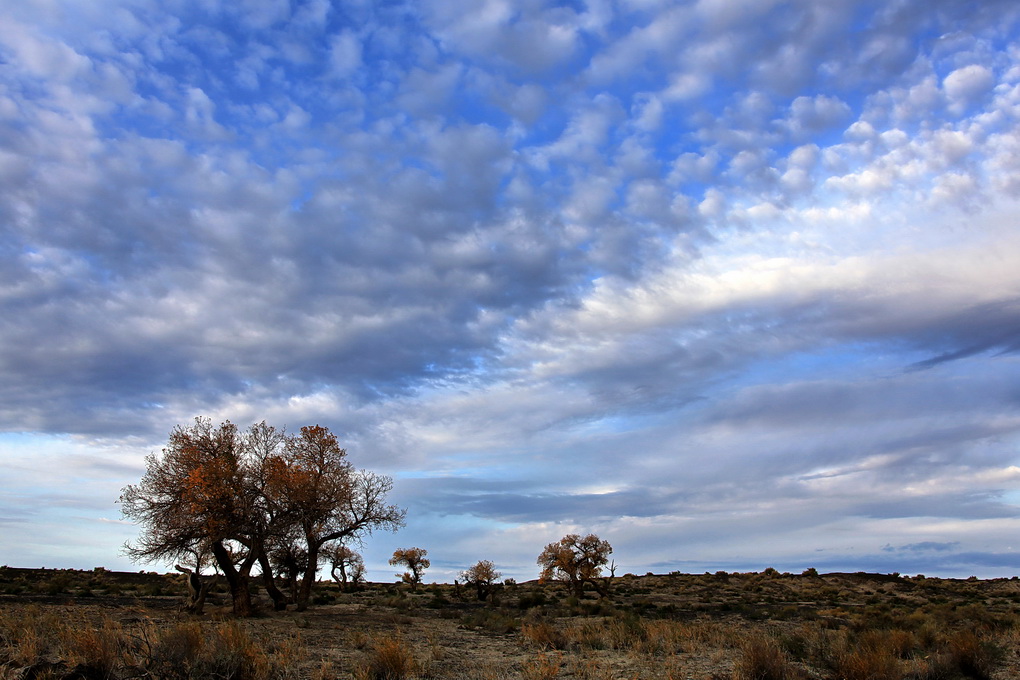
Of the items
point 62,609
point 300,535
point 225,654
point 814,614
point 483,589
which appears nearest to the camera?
point 225,654

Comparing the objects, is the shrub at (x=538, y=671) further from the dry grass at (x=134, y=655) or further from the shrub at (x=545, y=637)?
the shrub at (x=545, y=637)

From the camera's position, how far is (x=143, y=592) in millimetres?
41938

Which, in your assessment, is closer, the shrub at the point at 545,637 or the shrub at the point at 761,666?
the shrub at the point at 761,666

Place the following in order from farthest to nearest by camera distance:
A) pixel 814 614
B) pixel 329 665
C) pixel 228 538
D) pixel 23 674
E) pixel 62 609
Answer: pixel 814 614 < pixel 228 538 < pixel 62 609 < pixel 329 665 < pixel 23 674

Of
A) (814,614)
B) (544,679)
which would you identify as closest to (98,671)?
(544,679)

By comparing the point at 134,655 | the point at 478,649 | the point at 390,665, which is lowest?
the point at 478,649

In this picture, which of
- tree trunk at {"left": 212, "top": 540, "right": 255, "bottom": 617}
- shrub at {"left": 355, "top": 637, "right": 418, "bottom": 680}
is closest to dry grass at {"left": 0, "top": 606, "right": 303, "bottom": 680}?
shrub at {"left": 355, "top": 637, "right": 418, "bottom": 680}

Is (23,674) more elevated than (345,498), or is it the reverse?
(345,498)

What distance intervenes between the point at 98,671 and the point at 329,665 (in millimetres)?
4114

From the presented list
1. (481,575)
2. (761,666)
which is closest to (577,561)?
(481,575)

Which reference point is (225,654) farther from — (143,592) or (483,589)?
(483,589)

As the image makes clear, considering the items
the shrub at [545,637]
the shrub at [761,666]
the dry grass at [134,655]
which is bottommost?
the shrub at [545,637]

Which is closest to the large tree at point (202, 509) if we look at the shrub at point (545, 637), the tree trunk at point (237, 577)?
the tree trunk at point (237, 577)

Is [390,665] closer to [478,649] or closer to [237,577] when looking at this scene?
[478,649]
